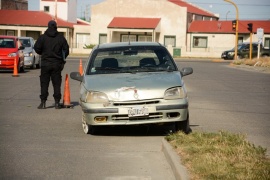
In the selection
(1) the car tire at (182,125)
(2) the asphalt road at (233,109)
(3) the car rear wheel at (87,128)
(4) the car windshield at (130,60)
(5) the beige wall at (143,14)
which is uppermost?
(5) the beige wall at (143,14)

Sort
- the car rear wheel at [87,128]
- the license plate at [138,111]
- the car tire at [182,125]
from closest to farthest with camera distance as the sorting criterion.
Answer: the license plate at [138,111] → the car tire at [182,125] → the car rear wheel at [87,128]

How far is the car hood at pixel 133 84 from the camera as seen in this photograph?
10.7 m

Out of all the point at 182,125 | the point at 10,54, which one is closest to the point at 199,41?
the point at 10,54

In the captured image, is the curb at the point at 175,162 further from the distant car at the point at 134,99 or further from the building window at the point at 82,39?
the building window at the point at 82,39

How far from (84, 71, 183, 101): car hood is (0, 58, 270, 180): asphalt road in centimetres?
75

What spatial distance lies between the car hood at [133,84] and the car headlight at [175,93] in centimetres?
6

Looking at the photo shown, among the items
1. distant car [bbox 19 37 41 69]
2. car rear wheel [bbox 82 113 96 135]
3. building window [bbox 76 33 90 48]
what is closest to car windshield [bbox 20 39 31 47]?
distant car [bbox 19 37 41 69]

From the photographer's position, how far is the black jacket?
14.9m

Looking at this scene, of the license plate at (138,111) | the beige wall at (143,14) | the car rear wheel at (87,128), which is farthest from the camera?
the beige wall at (143,14)

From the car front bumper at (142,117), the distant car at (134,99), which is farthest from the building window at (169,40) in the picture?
the car front bumper at (142,117)

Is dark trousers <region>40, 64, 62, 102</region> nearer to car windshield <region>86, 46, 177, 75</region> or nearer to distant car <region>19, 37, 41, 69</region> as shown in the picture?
car windshield <region>86, 46, 177, 75</region>

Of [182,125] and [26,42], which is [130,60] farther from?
[26,42]

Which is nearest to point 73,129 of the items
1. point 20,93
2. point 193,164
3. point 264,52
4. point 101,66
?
point 101,66

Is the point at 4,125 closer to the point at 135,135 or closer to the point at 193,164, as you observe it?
the point at 135,135
